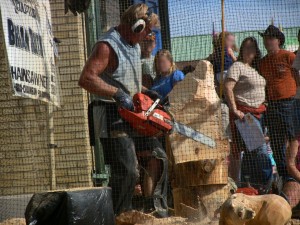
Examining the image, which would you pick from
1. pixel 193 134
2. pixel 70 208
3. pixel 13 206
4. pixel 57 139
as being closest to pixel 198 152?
pixel 193 134

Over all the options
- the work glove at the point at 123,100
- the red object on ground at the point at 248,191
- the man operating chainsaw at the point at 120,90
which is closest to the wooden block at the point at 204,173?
the red object on ground at the point at 248,191

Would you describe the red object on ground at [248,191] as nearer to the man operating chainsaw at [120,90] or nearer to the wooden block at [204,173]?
the wooden block at [204,173]

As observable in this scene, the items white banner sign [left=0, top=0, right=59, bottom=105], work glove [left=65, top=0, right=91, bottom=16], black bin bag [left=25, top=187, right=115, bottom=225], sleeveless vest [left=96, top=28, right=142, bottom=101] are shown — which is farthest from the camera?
work glove [left=65, top=0, right=91, bottom=16]

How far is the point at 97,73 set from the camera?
8.67 m

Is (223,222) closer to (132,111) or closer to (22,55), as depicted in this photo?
(132,111)

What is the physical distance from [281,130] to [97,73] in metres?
2.26

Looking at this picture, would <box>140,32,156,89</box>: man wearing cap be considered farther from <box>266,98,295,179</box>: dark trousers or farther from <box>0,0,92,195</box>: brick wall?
<box>266,98,295,179</box>: dark trousers

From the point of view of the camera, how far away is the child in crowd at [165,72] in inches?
383

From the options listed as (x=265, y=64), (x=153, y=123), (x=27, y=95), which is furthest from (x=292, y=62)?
(x=27, y=95)

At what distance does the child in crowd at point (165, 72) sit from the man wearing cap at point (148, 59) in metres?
0.09

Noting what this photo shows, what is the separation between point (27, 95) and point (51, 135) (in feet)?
3.51

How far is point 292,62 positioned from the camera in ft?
32.9

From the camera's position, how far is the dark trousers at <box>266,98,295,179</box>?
9.82 m

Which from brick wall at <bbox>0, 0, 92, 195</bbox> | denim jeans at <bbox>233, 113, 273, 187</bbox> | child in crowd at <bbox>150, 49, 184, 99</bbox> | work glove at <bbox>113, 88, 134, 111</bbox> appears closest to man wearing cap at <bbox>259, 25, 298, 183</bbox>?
denim jeans at <bbox>233, 113, 273, 187</bbox>
